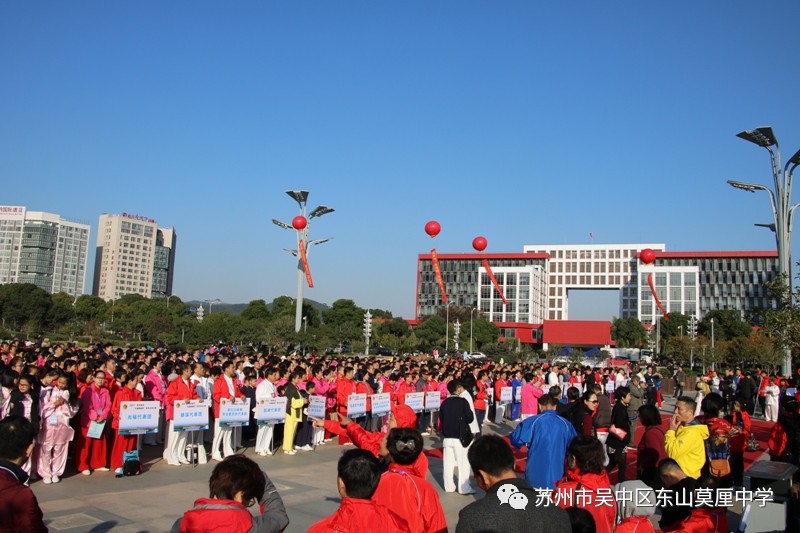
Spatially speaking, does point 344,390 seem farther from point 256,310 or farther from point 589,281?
point 589,281

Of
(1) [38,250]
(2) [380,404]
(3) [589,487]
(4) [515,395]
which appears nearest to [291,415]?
(2) [380,404]

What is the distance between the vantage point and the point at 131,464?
9711 millimetres

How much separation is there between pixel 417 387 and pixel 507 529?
1281cm

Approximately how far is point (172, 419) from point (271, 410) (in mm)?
1763

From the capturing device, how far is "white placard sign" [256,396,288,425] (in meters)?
11.5

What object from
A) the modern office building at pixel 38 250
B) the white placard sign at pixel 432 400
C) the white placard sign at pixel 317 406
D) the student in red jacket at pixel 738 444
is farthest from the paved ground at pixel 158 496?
the modern office building at pixel 38 250

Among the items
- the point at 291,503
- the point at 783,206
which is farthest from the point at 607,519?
the point at 783,206

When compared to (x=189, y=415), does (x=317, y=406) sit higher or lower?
higher

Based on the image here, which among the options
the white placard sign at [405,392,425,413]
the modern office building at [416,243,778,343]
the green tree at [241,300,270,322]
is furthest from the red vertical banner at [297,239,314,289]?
the modern office building at [416,243,778,343]

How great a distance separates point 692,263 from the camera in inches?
4299

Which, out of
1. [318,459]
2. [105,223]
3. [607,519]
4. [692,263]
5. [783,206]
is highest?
[105,223]

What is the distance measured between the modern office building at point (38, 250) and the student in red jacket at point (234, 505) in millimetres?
165213

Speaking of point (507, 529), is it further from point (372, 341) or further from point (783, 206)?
point (372, 341)

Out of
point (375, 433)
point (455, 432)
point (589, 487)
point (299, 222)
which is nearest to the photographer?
point (589, 487)
